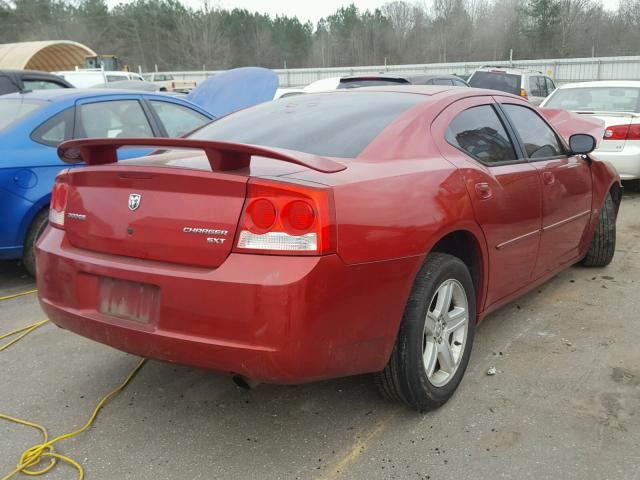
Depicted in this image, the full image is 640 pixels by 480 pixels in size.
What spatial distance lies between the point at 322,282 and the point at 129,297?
32.2 inches

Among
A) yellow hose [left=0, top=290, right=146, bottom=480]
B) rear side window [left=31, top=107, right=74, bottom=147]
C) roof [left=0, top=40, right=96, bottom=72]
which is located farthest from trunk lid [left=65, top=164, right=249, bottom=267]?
roof [left=0, top=40, right=96, bottom=72]

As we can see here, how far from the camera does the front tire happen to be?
2.62 meters

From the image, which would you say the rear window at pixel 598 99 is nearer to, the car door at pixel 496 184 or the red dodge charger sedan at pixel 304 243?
the car door at pixel 496 184

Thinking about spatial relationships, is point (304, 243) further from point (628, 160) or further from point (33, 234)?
point (628, 160)

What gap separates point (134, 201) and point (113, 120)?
3326 mm

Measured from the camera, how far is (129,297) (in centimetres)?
245

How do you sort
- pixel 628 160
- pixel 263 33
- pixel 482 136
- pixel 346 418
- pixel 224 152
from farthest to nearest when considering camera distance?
pixel 263 33 < pixel 628 160 < pixel 482 136 < pixel 346 418 < pixel 224 152

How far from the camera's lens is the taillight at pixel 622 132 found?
7.54 meters

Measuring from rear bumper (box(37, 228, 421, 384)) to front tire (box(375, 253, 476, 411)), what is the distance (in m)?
0.13

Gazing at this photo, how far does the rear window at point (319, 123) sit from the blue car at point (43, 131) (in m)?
1.82

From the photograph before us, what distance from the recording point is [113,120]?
18.0ft

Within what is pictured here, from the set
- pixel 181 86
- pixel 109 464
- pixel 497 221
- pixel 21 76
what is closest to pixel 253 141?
pixel 497 221

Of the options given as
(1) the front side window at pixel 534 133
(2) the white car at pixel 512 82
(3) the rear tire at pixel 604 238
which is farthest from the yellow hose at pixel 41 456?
(2) the white car at pixel 512 82

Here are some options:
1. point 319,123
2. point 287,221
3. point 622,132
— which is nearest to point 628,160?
point 622,132
